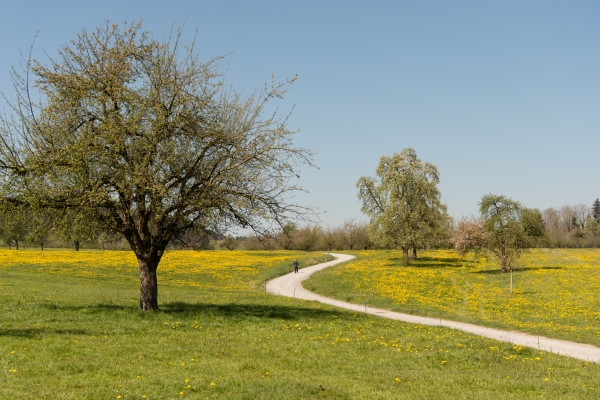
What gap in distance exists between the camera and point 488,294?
Result: 1662 inches

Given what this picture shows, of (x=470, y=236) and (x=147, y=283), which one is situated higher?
(x=470, y=236)

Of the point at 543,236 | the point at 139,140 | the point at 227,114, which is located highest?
the point at 227,114

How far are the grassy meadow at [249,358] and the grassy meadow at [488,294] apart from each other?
7466 millimetres

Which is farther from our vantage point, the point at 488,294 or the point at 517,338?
the point at 488,294

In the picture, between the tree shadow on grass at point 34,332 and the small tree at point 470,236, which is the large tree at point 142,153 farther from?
the small tree at point 470,236

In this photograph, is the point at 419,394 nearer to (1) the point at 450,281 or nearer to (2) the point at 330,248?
(1) the point at 450,281

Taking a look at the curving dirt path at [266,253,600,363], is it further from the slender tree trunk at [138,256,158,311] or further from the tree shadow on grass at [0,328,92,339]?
the tree shadow on grass at [0,328,92,339]

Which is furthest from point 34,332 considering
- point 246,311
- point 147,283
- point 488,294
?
point 488,294

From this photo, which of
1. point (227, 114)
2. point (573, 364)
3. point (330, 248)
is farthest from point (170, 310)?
point (330, 248)

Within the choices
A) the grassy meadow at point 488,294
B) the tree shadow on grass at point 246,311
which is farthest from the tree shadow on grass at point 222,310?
the grassy meadow at point 488,294

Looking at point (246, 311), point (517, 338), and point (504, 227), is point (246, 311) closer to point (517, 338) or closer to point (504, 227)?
point (517, 338)

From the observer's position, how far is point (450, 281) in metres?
52.0

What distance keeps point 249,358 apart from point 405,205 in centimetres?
5712

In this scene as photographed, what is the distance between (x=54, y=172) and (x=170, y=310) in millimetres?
8461
